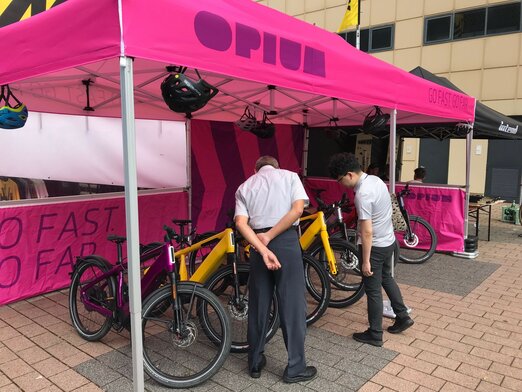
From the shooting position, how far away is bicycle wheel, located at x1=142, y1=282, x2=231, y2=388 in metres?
3.02

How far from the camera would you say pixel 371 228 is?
11.6 ft

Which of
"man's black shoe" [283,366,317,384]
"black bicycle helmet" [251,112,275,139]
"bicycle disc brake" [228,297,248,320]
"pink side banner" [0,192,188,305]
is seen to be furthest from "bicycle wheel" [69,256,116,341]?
"black bicycle helmet" [251,112,275,139]

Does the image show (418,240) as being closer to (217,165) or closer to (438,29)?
(217,165)

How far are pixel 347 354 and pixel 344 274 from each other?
1.31m

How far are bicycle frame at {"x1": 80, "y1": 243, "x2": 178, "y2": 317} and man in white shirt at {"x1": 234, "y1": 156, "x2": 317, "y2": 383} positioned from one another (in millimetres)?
574

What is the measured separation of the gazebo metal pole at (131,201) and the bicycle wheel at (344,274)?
236 centimetres

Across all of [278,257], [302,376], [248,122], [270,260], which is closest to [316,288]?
[302,376]

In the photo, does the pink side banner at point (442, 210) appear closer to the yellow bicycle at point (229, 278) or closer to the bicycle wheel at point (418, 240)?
the bicycle wheel at point (418, 240)

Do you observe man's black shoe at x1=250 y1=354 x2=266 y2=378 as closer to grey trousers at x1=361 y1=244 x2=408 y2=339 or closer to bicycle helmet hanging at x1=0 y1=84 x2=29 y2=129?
grey trousers at x1=361 y1=244 x2=408 y2=339

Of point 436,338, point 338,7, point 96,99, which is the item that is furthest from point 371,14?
point 436,338

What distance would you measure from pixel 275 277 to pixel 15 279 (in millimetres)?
3081

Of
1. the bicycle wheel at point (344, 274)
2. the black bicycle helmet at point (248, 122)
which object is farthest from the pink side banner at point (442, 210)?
the bicycle wheel at point (344, 274)

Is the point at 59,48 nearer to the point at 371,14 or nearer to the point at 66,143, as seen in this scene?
the point at 66,143

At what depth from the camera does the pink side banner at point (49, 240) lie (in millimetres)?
4504
